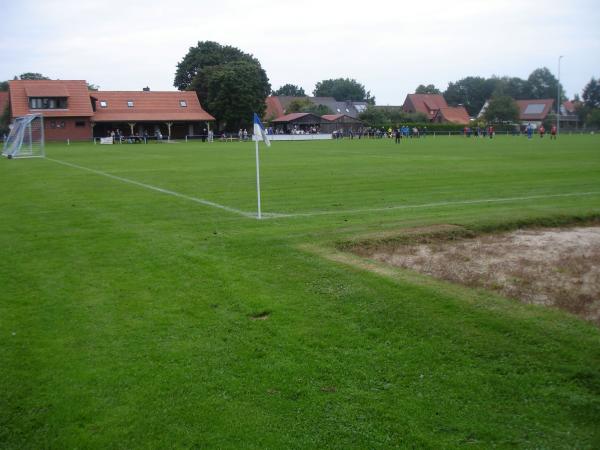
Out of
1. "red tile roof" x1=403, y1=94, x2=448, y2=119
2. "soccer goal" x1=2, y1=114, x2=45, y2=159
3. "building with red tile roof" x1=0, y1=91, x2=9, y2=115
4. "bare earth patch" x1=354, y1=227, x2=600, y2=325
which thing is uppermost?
"red tile roof" x1=403, y1=94, x2=448, y2=119

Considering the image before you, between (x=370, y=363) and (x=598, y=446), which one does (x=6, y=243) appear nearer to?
(x=370, y=363)

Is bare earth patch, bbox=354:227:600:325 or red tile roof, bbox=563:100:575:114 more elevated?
red tile roof, bbox=563:100:575:114

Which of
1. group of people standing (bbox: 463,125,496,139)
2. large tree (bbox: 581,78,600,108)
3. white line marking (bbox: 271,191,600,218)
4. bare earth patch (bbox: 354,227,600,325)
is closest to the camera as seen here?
bare earth patch (bbox: 354,227,600,325)

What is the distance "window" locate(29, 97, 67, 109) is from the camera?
242 feet

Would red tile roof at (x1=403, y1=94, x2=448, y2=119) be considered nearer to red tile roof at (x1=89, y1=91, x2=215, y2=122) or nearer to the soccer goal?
red tile roof at (x1=89, y1=91, x2=215, y2=122)

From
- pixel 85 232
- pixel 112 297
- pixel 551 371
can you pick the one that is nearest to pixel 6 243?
pixel 85 232

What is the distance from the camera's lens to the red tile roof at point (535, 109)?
14088 centimetres

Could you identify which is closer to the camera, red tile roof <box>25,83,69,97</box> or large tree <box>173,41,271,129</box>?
red tile roof <box>25,83,69,97</box>

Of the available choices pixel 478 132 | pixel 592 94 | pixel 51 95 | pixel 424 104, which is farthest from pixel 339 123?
pixel 592 94

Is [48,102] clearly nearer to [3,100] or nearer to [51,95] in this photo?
[51,95]

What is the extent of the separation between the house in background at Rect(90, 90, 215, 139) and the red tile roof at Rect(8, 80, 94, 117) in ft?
6.71

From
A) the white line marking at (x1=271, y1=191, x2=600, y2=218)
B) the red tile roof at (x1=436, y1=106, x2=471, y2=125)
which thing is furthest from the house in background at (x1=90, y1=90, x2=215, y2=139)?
the red tile roof at (x1=436, y1=106, x2=471, y2=125)

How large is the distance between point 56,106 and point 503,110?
78304 mm

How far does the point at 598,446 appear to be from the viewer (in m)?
4.13
